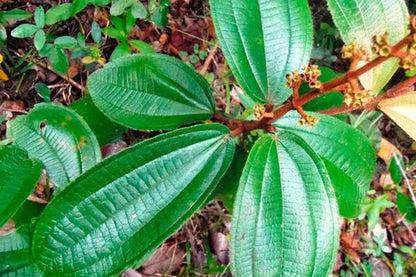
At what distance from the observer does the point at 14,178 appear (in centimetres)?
106

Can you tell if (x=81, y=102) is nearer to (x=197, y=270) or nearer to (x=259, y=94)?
(x=259, y=94)

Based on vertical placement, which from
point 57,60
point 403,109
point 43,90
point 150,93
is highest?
point 403,109

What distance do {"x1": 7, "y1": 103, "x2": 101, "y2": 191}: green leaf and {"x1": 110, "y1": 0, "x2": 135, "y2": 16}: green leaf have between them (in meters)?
0.46

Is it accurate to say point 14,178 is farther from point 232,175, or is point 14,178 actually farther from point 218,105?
point 218,105

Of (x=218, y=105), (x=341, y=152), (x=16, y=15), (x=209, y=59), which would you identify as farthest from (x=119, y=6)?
(x=341, y=152)

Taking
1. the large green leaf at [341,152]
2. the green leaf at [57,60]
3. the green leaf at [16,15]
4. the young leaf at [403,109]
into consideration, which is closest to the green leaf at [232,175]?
the large green leaf at [341,152]

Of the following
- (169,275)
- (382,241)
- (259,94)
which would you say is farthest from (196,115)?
(382,241)

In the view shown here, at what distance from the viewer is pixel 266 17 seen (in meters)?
1.11

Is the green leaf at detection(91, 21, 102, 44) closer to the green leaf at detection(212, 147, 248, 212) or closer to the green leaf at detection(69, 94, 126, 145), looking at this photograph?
the green leaf at detection(69, 94, 126, 145)

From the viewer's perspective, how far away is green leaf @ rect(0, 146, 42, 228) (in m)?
1.01

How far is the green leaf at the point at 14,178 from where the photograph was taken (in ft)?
3.32

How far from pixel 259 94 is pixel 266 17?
174 millimetres

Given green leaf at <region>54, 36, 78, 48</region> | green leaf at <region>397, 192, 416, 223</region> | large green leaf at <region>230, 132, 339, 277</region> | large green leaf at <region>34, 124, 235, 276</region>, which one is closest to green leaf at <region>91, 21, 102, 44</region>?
green leaf at <region>54, 36, 78, 48</region>

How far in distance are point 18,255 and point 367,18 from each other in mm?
915
